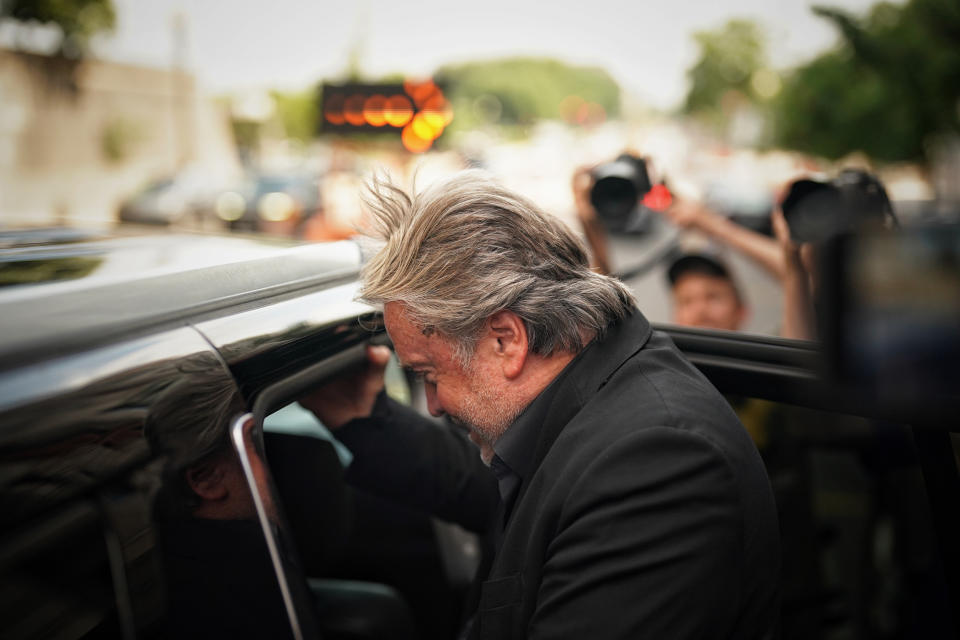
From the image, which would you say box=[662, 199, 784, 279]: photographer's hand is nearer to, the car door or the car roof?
the car door

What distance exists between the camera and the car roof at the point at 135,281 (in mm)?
931

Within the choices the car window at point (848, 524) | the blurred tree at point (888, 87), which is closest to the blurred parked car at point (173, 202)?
the blurred tree at point (888, 87)

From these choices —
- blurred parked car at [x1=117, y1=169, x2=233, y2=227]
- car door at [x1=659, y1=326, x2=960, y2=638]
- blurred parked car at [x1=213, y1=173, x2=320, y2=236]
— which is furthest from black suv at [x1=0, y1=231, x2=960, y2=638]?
blurred parked car at [x1=117, y1=169, x2=233, y2=227]

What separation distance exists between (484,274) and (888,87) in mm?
16786

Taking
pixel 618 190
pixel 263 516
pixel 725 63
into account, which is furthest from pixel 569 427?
pixel 725 63

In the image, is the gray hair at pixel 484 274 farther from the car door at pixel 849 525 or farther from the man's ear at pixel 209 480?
the car door at pixel 849 525

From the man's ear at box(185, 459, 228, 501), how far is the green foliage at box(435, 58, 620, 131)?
108m

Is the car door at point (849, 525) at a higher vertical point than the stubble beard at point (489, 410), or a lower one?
lower

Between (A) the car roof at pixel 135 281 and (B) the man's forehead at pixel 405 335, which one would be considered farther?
(B) the man's forehead at pixel 405 335

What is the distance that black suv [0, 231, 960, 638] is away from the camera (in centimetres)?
83

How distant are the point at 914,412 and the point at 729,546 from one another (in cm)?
31

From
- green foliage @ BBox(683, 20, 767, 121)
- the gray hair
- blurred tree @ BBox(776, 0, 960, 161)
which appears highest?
green foliage @ BBox(683, 20, 767, 121)

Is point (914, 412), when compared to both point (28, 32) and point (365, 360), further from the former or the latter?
point (28, 32)

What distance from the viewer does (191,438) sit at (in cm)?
103
